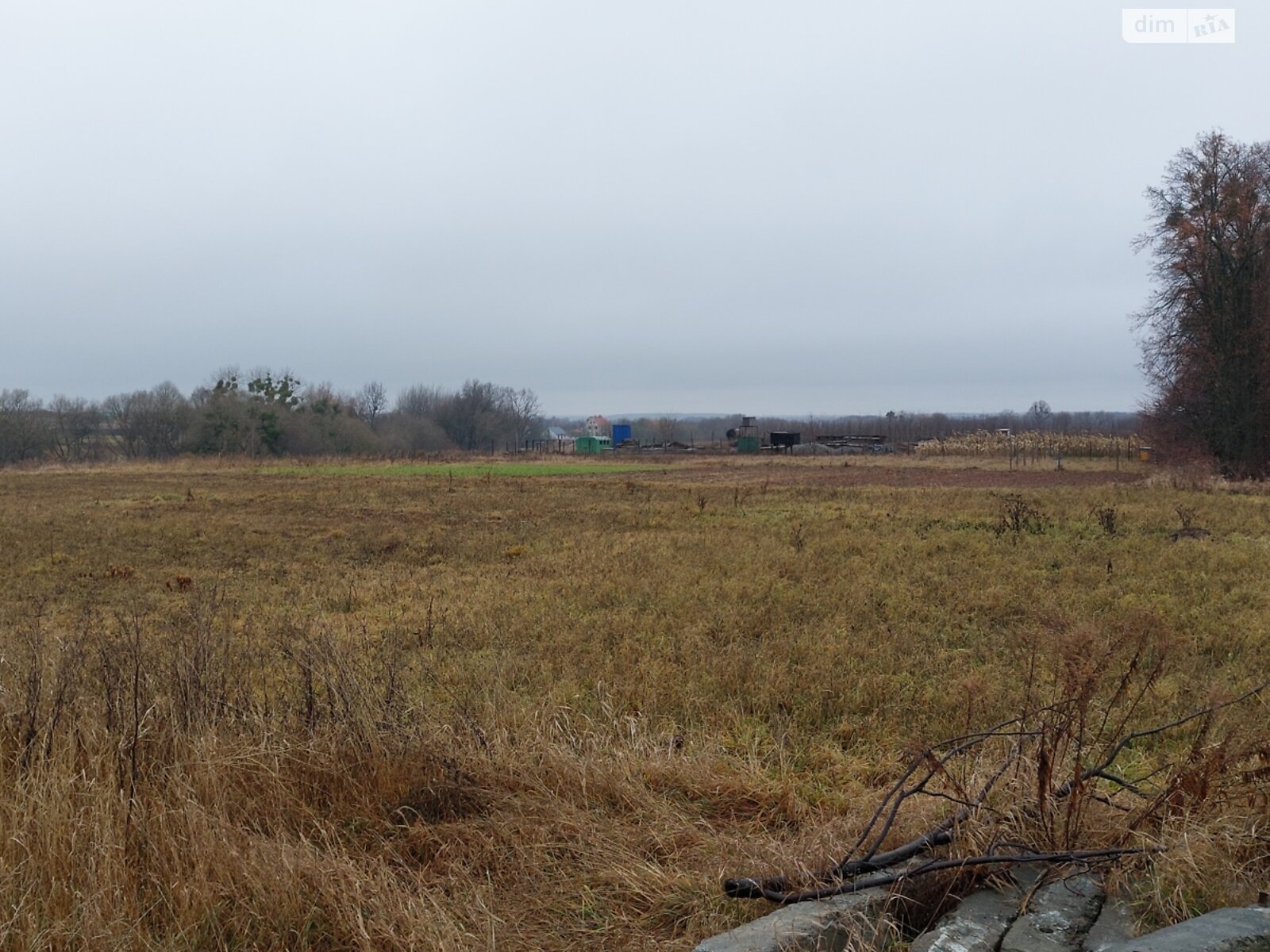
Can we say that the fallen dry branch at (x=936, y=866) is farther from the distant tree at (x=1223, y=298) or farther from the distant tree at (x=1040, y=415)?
the distant tree at (x=1040, y=415)

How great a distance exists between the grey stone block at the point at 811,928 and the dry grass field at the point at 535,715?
0.85ft

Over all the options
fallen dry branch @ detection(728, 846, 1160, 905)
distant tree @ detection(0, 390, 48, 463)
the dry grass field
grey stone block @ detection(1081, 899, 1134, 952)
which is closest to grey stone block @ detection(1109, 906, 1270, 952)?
grey stone block @ detection(1081, 899, 1134, 952)

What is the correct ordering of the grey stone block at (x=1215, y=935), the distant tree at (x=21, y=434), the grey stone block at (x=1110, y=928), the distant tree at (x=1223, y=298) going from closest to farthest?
the grey stone block at (x=1215, y=935) → the grey stone block at (x=1110, y=928) → the distant tree at (x=1223, y=298) → the distant tree at (x=21, y=434)

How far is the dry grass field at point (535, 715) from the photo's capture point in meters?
3.29

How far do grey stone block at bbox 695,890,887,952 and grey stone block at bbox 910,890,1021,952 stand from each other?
0.60 feet

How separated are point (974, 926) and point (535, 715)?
2.94 m

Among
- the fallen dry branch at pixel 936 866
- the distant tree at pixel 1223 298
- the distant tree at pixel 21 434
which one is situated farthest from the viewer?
the distant tree at pixel 21 434

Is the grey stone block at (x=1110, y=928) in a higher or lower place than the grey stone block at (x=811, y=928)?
higher

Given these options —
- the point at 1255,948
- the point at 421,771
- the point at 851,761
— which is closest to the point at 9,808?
the point at 421,771

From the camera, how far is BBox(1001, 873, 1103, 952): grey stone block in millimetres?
2664

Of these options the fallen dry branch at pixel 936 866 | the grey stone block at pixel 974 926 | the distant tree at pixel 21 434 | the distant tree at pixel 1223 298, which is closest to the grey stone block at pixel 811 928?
the fallen dry branch at pixel 936 866

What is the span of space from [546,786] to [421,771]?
619 mm

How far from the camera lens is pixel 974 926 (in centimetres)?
281

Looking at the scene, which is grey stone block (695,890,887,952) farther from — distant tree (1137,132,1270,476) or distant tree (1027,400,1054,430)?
distant tree (1027,400,1054,430)
